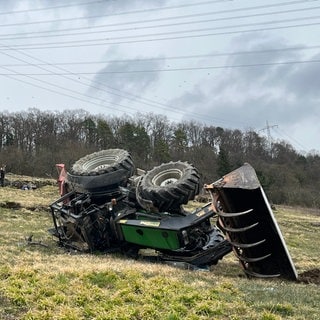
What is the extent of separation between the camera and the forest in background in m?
60.4

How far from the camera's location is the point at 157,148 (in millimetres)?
71188

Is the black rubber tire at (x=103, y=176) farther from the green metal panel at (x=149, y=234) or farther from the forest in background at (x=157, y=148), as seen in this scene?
the forest in background at (x=157, y=148)

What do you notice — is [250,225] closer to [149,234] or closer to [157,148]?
[149,234]

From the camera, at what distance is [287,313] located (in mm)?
5426

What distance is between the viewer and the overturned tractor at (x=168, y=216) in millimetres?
7906

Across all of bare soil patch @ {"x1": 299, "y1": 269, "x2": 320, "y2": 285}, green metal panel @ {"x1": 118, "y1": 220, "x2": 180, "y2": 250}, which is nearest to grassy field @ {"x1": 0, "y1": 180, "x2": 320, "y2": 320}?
bare soil patch @ {"x1": 299, "y1": 269, "x2": 320, "y2": 285}

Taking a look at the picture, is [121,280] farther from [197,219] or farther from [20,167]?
[20,167]

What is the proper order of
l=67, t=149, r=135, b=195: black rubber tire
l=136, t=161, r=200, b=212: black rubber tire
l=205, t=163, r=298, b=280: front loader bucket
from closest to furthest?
l=205, t=163, r=298, b=280: front loader bucket < l=136, t=161, r=200, b=212: black rubber tire < l=67, t=149, r=135, b=195: black rubber tire

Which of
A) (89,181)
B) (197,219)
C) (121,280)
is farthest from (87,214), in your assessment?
(121,280)

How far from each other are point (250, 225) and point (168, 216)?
1563 mm

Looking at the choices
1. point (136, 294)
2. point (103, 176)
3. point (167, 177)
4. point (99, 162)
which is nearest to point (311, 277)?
point (167, 177)

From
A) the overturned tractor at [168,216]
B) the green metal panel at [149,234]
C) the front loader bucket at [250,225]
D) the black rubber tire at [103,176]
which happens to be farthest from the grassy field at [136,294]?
the black rubber tire at [103,176]

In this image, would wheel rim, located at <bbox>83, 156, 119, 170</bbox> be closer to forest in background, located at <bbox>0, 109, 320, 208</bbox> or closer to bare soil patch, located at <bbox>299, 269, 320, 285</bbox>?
bare soil patch, located at <bbox>299, 269, 320, 285</bbox>

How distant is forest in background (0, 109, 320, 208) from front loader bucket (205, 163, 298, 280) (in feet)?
156
